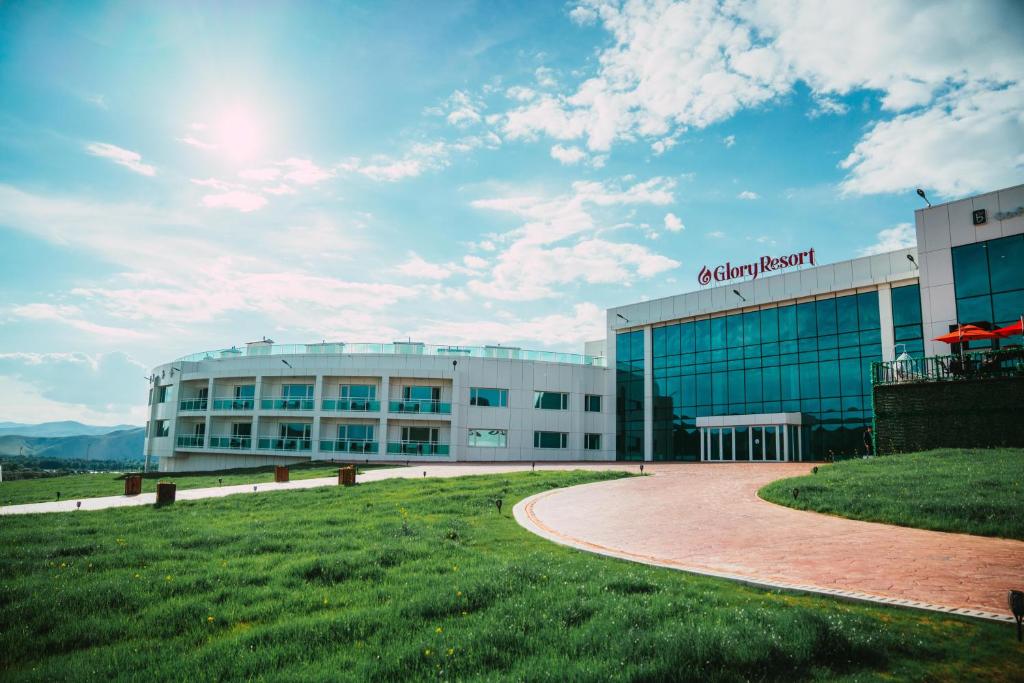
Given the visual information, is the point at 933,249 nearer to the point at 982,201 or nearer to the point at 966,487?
the point at 982,201

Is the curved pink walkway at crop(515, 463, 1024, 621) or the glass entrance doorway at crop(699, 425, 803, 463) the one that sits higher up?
the glass entrance doorway at crop(699, 425, 803, 463)

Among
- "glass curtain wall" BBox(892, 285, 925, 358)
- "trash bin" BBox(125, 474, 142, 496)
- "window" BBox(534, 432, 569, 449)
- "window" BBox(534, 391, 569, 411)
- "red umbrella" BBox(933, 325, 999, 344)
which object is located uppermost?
"glass curtain wall" BBox(892, 285, 925, 358)

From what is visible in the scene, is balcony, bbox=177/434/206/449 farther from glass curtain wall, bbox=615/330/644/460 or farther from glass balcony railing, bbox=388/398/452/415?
glass curtain wall, bbox=615/330/644/460

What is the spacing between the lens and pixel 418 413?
46844mm

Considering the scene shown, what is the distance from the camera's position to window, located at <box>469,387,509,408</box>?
4728 centimetres

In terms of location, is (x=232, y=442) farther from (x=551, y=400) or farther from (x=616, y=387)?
(x=616, y=387)

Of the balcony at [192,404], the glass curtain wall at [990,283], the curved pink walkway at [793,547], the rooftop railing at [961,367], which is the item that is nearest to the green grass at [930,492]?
the curved pink walkway at [793,547]

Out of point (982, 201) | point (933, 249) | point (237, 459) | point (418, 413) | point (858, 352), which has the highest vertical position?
point (982, 201)

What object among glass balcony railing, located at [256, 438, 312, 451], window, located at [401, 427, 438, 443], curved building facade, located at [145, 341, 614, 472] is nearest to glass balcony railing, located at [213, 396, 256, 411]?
curved building facade, located at [145, 341, 614, 472]

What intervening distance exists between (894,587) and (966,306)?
28013 millimetres

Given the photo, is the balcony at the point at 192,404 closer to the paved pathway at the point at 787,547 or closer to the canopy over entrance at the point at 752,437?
the paved pathway at the point at 787,547

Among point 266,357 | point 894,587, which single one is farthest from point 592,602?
point 266,357

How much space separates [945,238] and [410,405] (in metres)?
34.9

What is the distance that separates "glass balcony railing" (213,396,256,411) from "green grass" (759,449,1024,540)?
43.1 meters
